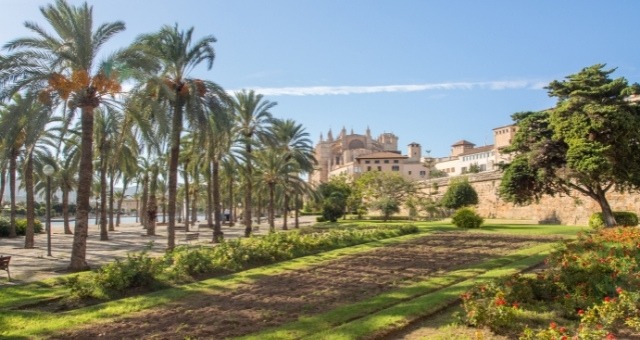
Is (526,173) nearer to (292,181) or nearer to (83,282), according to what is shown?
(292,181)

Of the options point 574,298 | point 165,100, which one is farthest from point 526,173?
point 574,298

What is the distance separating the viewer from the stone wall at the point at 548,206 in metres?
32.2

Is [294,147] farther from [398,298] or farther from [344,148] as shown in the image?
[344,148]

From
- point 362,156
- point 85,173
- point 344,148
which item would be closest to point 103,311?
point 85,173

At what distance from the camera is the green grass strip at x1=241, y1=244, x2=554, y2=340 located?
7.49 meters

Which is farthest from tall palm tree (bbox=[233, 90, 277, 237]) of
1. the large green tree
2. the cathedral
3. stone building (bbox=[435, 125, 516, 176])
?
the cathedral

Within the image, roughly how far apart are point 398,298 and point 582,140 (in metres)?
17.9

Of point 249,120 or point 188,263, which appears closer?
point 188,263

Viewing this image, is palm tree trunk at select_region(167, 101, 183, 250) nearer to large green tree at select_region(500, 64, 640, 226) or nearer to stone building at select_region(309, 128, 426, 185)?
large green tree at select_region(500, 64, 640, 226)

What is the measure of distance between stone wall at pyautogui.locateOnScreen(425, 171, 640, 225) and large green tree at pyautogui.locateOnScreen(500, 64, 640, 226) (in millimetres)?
3811

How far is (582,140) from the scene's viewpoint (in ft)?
77.7

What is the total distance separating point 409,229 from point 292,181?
14.0 m

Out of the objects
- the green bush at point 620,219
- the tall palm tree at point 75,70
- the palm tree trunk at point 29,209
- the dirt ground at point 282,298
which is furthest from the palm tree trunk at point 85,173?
the green bush at point 620,219

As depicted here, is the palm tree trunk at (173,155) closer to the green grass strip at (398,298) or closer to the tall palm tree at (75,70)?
the tall palm tree at (75,70)
